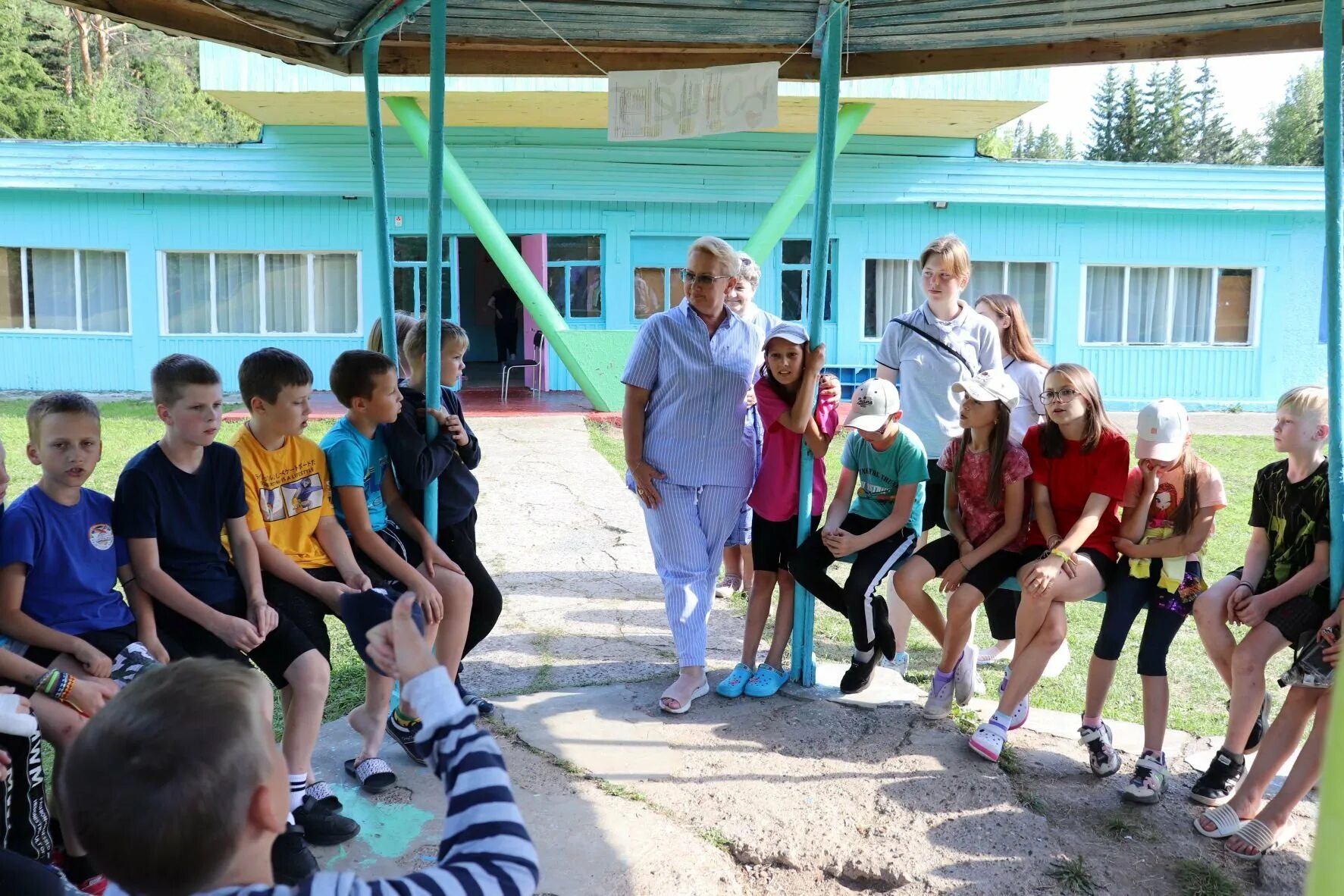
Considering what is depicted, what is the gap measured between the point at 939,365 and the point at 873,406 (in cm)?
78

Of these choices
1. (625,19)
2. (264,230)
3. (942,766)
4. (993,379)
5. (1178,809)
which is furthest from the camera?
(264,230)

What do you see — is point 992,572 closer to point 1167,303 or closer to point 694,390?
point 694,390

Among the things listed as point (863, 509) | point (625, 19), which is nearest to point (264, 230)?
point (625, 19)

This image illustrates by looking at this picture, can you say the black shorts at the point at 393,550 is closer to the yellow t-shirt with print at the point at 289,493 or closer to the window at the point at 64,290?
the yellow t-shirt with print at the point at 289,493

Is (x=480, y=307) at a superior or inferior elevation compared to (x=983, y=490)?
superior

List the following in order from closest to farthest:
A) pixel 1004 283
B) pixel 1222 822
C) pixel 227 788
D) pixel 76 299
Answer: pixel 227 788
pixel 1222 822
pixel 76 299
pixel 1004 283

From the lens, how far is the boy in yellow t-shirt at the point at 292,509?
3.54 m

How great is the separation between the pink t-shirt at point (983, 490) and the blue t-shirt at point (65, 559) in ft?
9.76

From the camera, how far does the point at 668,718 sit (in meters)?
4.39

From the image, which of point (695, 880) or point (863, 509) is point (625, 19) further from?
point (695, 880)

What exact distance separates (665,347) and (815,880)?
210 cm

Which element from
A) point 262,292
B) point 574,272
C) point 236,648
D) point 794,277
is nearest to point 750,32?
point 236,648

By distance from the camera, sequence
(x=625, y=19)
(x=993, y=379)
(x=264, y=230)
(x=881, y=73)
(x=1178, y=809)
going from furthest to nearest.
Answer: (x=264, y=230), (x=881, y=73), (x=625, y=19), (x=993, y=379), (x=1178, y=809)

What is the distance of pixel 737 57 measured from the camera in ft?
17.3
